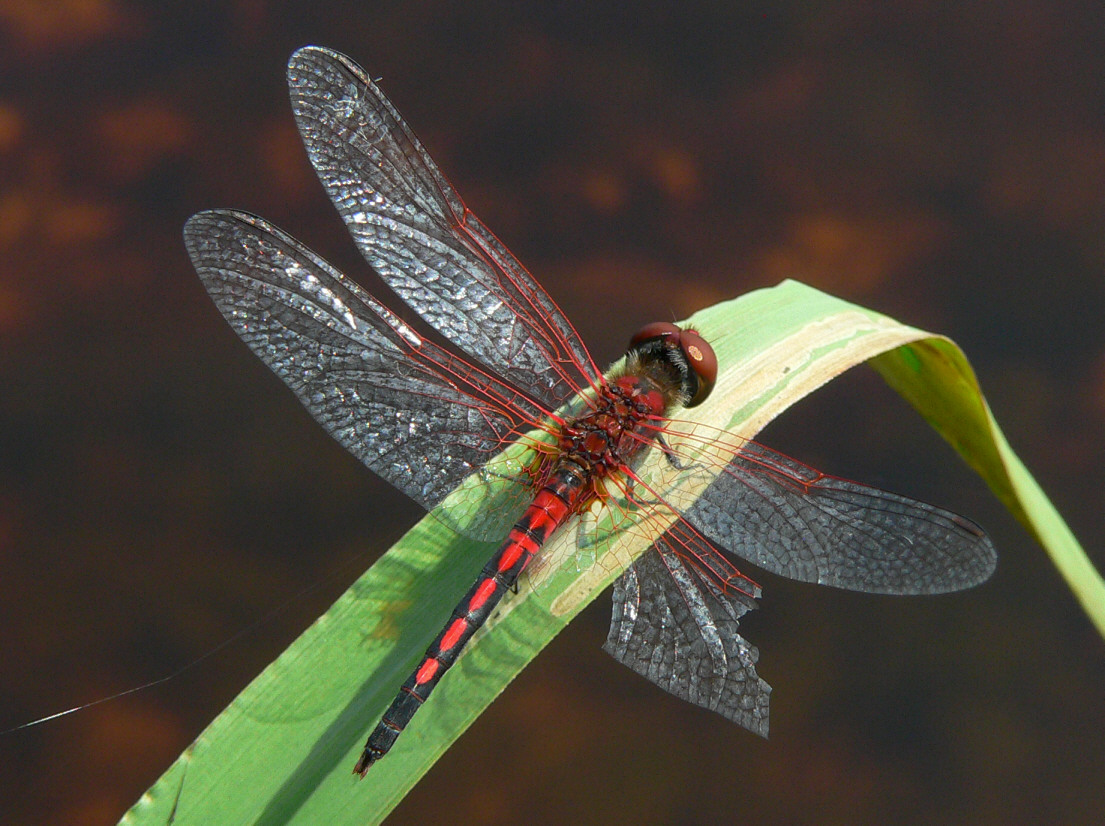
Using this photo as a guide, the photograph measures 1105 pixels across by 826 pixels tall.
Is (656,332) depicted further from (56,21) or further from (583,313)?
(56,21)

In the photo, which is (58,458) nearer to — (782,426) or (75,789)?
(75,789)

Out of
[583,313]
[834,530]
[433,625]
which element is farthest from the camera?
[583,313]

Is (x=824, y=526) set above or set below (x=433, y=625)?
above

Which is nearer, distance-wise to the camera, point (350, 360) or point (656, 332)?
point (350, 360)

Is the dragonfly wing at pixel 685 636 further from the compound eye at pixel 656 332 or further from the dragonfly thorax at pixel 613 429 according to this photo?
the compound eye at pixel 656 332

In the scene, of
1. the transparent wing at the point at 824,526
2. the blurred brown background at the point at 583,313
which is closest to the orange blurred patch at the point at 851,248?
the blurred brown background at the point at 583,313

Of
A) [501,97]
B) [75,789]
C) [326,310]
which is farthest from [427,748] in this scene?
[501,97]

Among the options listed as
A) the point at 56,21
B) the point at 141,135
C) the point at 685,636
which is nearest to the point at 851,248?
the point at 685,636
